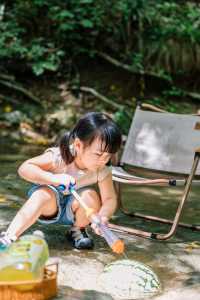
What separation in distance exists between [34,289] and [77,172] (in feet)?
2.72

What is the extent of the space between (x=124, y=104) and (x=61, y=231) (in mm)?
4653

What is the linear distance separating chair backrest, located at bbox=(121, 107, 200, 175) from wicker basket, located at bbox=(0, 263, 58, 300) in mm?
1774

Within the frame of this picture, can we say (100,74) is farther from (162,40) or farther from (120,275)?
(120,275)

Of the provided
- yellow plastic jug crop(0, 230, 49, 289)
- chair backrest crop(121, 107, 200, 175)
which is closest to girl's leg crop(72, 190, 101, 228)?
yellow plastic jug crop(0, 230, 49, 289)

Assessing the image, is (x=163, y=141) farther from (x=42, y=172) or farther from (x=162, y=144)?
(x=42, y=172)

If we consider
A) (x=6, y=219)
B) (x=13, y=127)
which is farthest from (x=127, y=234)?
(x=13, y=127)

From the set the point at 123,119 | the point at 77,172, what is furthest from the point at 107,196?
the point at 123,119

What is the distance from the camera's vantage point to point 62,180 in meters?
2.46

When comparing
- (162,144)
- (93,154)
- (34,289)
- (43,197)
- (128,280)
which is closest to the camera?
(34,289)

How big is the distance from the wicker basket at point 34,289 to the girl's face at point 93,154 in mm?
542

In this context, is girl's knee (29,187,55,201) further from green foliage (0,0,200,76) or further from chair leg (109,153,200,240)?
green foliage (0,0,200,76)

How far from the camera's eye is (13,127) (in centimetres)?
715

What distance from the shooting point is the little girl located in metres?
2.46

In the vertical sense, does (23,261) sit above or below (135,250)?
above
